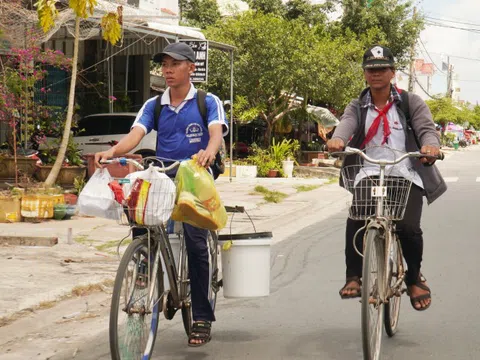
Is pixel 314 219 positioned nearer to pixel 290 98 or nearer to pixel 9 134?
pixel 9 134

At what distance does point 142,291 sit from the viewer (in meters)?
5.04

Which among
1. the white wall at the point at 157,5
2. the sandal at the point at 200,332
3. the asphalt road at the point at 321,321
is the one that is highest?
the white wall at the point at 157,5

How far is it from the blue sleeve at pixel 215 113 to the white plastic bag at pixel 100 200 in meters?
0.91

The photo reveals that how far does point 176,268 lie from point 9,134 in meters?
12.2

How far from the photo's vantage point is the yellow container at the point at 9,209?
505 inches

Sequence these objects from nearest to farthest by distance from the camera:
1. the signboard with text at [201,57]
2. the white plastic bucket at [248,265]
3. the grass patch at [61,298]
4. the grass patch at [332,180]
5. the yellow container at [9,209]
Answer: the white plastic bucket at [248,265]
the grass patch at [61,298]
the yellow container at [9,209]
the signboard with text at [201,57]
the grass patch at [332,180]

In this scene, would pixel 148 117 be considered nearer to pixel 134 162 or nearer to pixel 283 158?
pixel 134 162

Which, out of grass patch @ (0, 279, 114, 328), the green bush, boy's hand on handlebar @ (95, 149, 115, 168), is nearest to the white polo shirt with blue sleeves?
boy's hand on handlebar @ (95, 149, 115, 168)

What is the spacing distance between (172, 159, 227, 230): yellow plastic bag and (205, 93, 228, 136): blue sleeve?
501mm

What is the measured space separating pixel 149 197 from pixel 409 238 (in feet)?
6.07

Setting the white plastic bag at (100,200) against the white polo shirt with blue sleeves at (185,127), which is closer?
the white plastic bag at (100,200)

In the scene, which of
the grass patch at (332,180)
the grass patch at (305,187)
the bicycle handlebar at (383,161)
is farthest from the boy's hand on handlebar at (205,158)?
the grass patch at (332,180)

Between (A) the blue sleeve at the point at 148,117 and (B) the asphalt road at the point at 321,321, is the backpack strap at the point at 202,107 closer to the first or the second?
(A) the blue sleeve at the point at 148,117

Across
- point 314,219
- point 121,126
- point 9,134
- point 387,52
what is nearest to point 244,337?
point 387,52
